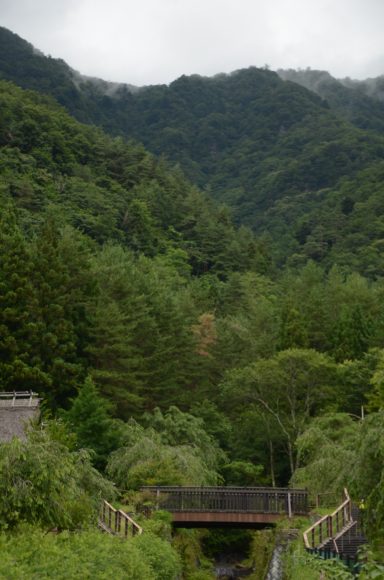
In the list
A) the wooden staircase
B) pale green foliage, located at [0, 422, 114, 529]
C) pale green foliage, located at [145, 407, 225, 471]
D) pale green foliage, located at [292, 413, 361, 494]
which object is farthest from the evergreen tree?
pale green foliage, located at [0, 422, 114, 529]

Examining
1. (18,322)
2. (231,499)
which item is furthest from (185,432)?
(18,322)

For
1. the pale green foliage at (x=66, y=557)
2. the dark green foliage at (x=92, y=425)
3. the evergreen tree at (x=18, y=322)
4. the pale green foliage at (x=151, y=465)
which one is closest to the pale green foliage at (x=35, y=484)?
the pale green foliage at (x=66, y=557)

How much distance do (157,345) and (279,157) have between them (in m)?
118

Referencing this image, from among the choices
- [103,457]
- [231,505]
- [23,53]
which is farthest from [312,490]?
[23,53]

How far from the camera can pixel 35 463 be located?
16344mm

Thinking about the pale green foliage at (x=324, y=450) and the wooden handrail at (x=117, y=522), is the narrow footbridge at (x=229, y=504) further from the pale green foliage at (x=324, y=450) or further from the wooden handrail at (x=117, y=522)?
the wooden handrail at (x=117, y=522)

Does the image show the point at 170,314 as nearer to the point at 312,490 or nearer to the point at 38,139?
the point at 312,490

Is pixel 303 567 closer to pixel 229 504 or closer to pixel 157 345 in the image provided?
pixel 229 504

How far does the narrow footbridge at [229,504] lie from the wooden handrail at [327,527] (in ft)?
9.35

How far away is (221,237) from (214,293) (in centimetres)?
1877

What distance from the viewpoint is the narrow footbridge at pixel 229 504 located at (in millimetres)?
27078

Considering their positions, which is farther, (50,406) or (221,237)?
(221,237)

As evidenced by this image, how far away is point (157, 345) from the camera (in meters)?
41.7

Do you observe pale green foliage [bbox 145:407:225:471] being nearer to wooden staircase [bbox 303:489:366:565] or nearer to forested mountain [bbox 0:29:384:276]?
wooden staircase [bbox 303:489:366:565]
